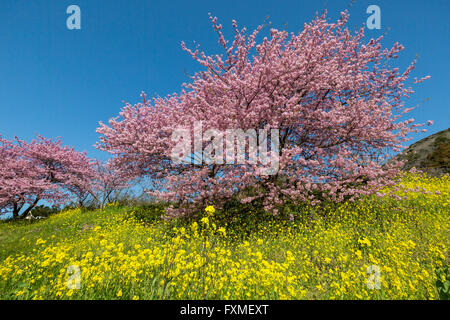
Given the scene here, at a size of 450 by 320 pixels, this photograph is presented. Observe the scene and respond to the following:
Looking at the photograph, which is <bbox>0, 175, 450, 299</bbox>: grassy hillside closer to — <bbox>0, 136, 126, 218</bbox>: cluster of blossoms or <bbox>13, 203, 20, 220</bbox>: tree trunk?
<bbox>0, 136, 126, 218</bbox>: cluster of blossoms

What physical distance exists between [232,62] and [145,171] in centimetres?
703

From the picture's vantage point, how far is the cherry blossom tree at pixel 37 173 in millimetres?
17531

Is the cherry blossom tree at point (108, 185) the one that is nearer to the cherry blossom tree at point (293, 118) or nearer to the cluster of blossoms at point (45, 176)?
the cluster of blossoms at point (45, 176)

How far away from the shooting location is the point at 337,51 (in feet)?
30.8

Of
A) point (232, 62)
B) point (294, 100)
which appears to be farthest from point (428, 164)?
point (232, 62)

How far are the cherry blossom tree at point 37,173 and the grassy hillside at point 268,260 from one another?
1121cm

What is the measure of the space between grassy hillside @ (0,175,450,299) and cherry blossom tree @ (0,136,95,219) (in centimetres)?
1121

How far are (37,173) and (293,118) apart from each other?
75.8ft

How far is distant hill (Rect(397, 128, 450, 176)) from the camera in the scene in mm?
13526

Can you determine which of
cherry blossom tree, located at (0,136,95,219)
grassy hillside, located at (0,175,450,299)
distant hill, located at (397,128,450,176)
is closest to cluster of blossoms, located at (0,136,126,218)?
cherry blossom tree, located at (0,136,95,219)

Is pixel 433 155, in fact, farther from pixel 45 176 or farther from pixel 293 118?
pixel 45 176
